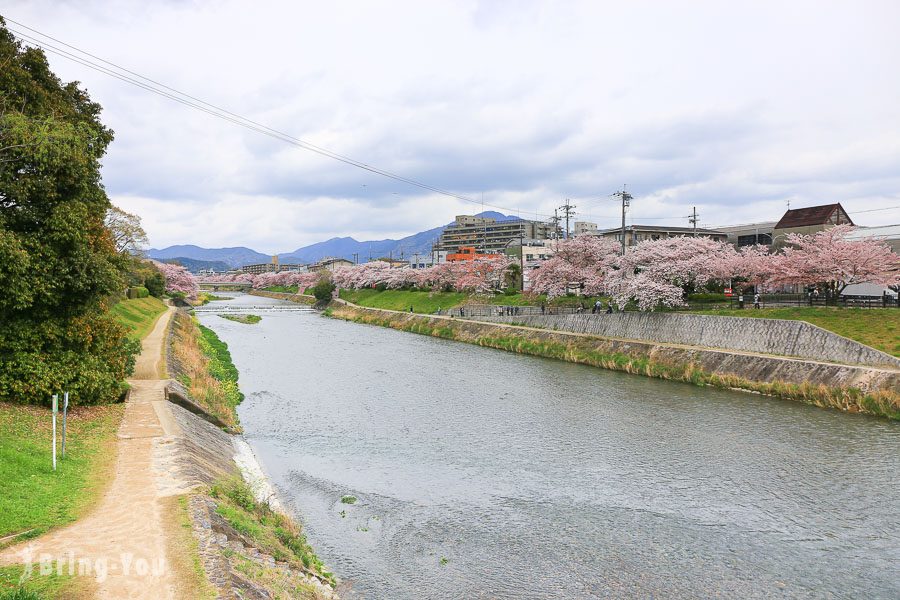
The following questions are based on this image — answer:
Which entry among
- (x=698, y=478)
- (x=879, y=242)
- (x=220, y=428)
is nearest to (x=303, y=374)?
(x=220, y=428)

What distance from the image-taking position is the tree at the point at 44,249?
13.8 m

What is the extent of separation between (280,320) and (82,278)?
5691 cm

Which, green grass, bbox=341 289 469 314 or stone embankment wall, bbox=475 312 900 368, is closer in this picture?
stone embankment wall, bbox=475 312 900 368

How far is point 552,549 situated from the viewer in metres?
11.8

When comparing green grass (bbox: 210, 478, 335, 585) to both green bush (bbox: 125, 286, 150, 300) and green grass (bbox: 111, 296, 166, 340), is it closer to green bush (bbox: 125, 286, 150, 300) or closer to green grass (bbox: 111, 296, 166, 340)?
green grass (bbox: 111, 296, 166, 340)

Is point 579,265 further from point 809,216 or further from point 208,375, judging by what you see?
point 208,375

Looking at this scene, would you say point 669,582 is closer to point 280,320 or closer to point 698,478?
point 698,478

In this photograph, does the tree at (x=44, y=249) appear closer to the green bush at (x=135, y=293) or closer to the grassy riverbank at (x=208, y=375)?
the grassy riverbank at (x=208, y=375)

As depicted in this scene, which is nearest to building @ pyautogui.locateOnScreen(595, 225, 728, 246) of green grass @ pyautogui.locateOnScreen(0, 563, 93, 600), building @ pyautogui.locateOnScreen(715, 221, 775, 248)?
building @ pyautogui.locateOnScreen(715, 221, 775, 248)

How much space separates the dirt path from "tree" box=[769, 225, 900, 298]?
111ft

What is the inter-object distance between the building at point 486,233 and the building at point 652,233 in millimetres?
68279

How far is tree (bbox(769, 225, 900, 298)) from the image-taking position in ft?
96.2

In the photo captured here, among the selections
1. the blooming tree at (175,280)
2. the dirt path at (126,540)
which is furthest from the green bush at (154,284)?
the dirt path at (126,540)

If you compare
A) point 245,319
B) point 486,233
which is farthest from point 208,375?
point 486,233
